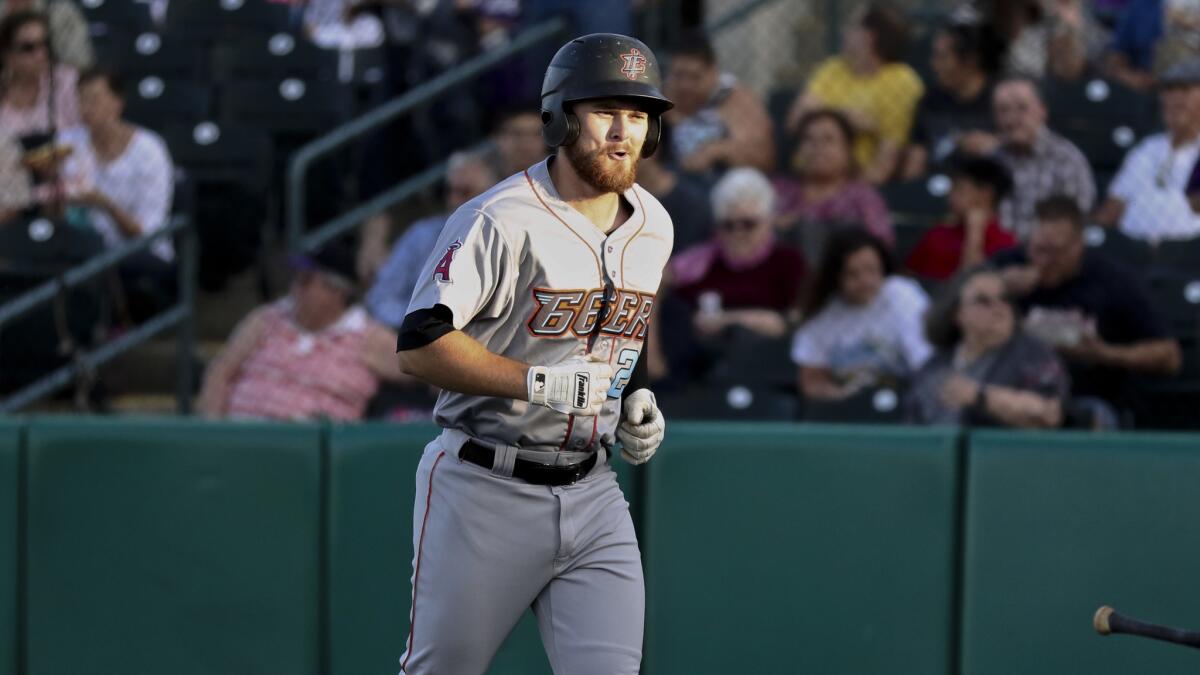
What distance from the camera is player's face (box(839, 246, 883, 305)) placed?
247 inches

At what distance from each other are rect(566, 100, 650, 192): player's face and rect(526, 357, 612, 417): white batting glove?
39 centimetres

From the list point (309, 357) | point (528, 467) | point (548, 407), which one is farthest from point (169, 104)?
point (548, 407)

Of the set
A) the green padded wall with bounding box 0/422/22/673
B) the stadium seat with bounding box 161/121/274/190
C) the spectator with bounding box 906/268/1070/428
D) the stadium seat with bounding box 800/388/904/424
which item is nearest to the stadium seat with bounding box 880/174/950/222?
the spectator with bounding box 906/268/1070/428

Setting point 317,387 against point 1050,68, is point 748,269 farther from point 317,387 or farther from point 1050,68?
point 1050,68

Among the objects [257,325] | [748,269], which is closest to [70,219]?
[257,325]

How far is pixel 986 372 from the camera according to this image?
5.88 metres

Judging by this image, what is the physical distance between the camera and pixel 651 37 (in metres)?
8.06

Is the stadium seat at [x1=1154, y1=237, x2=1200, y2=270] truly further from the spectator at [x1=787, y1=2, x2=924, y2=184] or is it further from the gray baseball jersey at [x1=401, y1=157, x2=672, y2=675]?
the gray baseball jersey at [x1=401, y1=157, x2=672, y2=675]

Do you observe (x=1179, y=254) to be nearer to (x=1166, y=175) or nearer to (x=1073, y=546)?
(x=1166, y=175)

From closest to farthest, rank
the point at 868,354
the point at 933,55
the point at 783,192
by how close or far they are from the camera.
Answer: the point at 868,354, the point at 783,192, the point at 933,55

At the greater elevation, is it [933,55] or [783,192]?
[933,55]

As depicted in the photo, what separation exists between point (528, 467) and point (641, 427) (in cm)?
24

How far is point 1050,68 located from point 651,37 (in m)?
1.90

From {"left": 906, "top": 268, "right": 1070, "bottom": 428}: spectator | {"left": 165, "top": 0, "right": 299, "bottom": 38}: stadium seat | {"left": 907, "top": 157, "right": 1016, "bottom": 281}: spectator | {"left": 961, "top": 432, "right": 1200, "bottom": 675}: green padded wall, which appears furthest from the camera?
{"left": 165, "top": 0, "right": 299, "bottom": 38}: stadium seat
